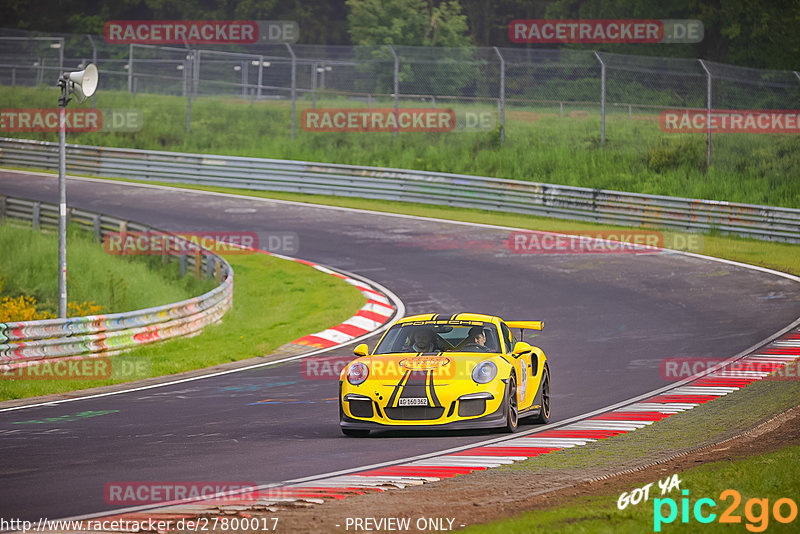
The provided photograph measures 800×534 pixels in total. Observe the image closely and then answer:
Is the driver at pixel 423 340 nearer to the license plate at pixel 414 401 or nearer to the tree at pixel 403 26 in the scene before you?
the license plate at pixel 414 401

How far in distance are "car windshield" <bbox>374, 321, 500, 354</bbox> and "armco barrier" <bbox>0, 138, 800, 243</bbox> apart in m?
17.2

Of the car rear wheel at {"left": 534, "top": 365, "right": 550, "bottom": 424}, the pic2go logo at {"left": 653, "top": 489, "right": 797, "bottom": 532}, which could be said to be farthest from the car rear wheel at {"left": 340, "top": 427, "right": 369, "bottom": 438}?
the pic2go logo at {"left": 653, "top": 489, "right": 797, "bottom": 532}

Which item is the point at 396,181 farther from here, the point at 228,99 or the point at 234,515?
the point at 234,515

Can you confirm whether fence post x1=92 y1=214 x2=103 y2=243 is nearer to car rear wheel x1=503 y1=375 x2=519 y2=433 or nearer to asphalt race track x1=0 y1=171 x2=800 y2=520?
asphalt race track x1=0 y1=171 x2=800 y2=520

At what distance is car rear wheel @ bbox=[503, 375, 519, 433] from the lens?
35.1 ft

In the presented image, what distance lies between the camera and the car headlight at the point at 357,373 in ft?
35.4

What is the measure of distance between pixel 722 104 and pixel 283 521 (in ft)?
92.7

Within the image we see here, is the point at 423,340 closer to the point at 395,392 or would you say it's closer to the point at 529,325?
the point at 395,392

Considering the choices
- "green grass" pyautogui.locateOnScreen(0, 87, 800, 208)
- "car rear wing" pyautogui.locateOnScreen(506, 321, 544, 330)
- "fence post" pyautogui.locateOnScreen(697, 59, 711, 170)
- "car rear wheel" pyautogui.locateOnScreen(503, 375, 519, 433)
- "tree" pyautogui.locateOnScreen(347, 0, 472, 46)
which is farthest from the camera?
"tree" pyautogui.locateOnScreen(347, 0, 472, 46)

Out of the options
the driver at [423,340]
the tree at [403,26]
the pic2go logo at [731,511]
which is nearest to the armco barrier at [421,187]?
the driver at [423,340]

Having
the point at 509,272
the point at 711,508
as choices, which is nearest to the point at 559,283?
the point at 509,272

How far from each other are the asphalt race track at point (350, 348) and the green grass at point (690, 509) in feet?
→ 8.63

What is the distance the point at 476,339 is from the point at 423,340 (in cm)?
58

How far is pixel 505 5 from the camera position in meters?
72.9
